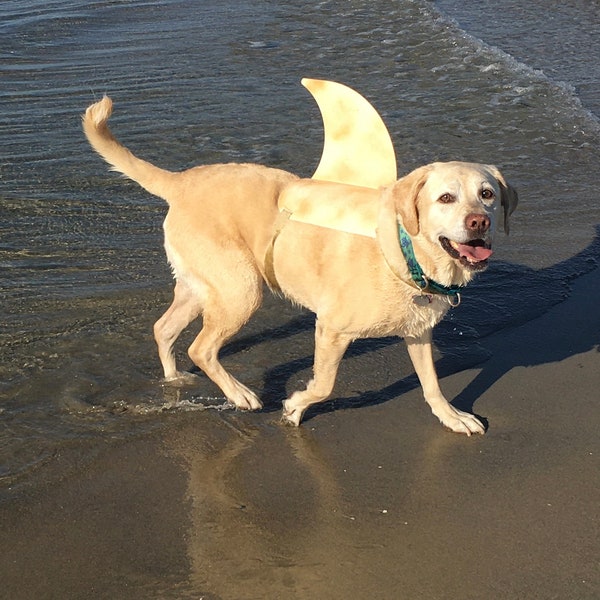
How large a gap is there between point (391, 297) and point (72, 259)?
8.71ft

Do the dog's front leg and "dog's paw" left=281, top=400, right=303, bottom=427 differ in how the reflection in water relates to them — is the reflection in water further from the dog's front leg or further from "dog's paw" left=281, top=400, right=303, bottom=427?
the dog's front leg

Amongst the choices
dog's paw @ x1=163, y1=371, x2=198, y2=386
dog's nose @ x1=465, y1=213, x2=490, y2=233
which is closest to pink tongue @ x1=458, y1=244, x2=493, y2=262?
dog's nose @ x1=465, y1=213, x2=490, y2=233

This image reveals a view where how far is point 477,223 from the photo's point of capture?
403 cm

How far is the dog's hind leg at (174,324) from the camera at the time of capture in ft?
17.0

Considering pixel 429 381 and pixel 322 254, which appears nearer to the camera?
pixel 322 254

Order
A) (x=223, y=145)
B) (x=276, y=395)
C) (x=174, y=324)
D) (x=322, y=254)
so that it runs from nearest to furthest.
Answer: (x=322, y=254) < (x=276, y=395) < (x=174, y=324) < (x=223, y=145)

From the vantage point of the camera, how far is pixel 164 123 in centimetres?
870

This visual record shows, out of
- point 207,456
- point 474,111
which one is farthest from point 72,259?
point 474,111

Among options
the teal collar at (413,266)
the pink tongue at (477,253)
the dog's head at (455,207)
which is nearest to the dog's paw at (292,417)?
the teal collar at (413,266)

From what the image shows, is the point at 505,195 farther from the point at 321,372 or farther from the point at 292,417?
the point at 292,417

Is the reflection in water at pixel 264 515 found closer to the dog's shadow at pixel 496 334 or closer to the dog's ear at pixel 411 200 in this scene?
the dog's shadow at pixel 496 334

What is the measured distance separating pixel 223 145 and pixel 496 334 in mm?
3475

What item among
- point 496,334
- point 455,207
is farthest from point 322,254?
point 496,334

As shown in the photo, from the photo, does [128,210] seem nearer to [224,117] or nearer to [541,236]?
[224,117]
